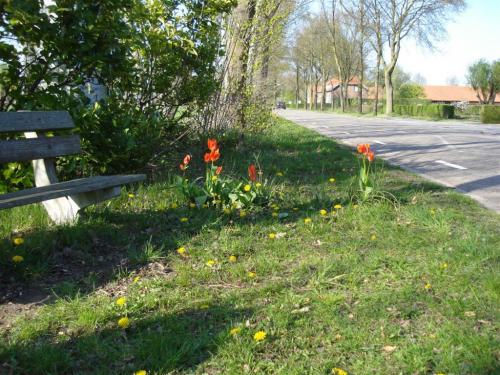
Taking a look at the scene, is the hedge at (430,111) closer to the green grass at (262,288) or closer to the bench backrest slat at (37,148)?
the green grass at (262,288)

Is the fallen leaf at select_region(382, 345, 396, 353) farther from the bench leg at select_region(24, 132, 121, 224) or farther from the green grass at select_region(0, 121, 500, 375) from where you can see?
the bench leg at select_region(24, 132, 121, 224)

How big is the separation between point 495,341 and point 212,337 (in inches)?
57.8

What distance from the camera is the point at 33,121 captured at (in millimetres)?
3951

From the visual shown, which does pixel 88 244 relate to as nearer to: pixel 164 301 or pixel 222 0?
pixel 164 301

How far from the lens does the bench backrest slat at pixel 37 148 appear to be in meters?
3.76

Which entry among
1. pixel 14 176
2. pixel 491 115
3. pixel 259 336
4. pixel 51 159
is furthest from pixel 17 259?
pixel 491 115

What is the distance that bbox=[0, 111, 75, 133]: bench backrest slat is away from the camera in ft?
12.2

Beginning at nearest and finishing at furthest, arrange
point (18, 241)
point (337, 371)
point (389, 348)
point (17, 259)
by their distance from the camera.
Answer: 1. point (337, 371)
2. point (389, 348)
3. point (17, 259)
4. point (18, 241)

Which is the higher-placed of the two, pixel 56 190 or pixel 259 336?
pixel 56 190

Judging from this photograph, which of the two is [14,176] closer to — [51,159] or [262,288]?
[51,159]

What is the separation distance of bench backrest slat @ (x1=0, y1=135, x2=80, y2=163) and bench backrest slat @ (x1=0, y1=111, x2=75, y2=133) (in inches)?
3.8

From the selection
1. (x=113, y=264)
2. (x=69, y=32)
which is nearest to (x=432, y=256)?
(x=113, y=264)

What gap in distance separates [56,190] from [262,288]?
1.68m

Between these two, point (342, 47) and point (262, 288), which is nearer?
point (262, 288)
